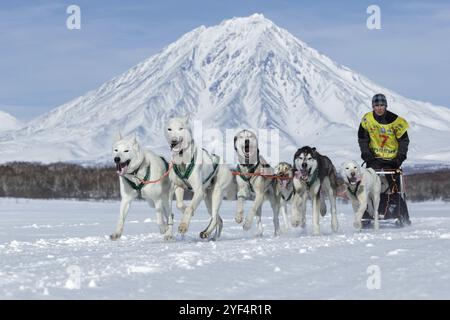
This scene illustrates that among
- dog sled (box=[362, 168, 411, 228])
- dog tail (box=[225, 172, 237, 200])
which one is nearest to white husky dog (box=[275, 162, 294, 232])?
dog tail (box=[225, 172, 237, 200])

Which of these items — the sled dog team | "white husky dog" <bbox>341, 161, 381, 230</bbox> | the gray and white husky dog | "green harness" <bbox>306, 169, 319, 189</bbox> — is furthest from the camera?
"white husky dog" <bbox>341, 161, 381, 230</bbox>

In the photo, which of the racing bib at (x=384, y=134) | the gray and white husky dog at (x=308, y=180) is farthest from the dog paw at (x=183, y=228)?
the racing bib at (x=384, y=134)

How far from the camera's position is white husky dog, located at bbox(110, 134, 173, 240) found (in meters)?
9.44

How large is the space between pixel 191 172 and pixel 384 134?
3.90 m

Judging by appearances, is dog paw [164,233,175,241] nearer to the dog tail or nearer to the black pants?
the dog tail

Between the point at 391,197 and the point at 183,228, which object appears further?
the point at 391,197

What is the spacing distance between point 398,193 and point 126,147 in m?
4.23

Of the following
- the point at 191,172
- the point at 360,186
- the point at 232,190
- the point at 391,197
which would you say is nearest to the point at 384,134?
the point at 391,197

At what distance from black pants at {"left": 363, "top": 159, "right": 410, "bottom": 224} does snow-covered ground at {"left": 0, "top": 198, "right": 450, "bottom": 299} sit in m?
2.38

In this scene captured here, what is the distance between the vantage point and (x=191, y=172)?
30.1 ft

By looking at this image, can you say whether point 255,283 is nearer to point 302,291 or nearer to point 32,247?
point 302,291

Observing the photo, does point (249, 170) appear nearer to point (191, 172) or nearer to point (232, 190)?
point (232, 190)

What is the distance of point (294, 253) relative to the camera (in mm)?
7719

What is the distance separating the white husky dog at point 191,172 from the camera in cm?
908
